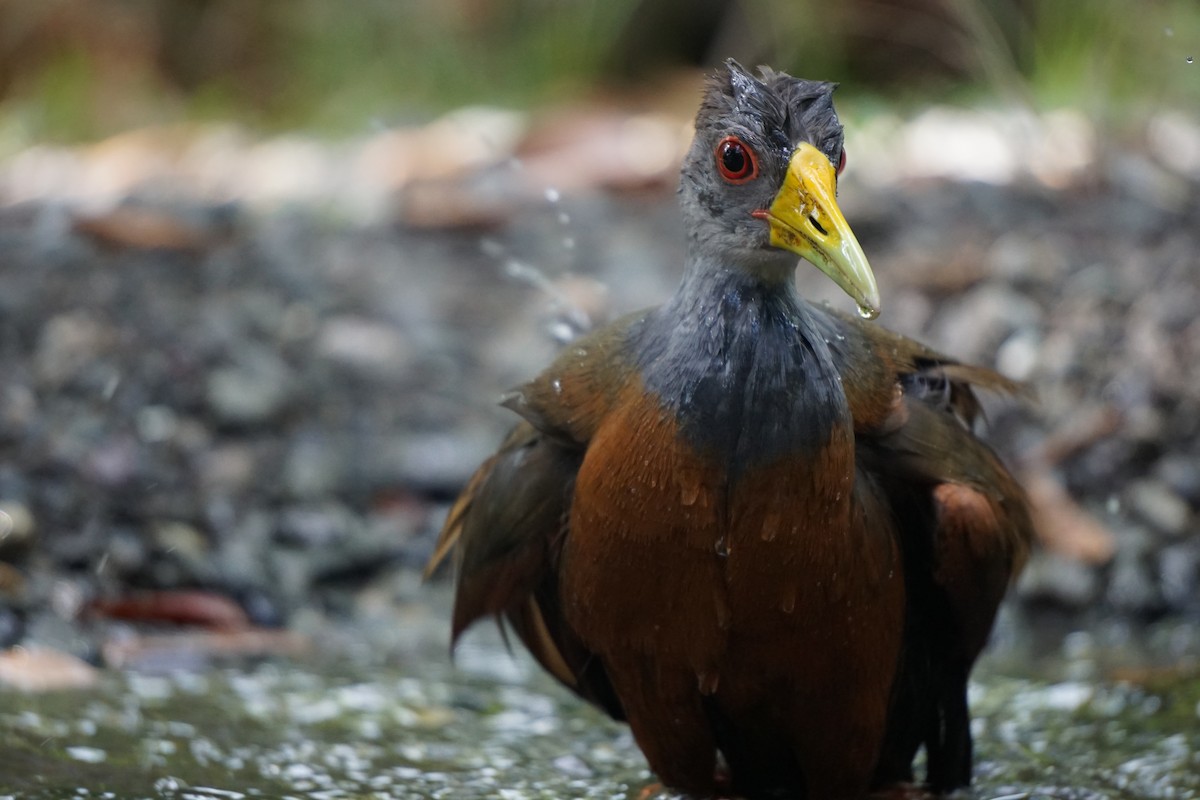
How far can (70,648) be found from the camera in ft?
14.4

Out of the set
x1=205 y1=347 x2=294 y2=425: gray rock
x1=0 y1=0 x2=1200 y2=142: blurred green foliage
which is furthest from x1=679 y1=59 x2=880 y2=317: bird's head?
x1=0 y1=0 x2=1200 y2=142: blurred green foliage

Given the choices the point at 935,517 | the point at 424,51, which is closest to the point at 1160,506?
the point at 935,517

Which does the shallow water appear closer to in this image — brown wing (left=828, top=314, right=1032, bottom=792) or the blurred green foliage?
brown wing (left=828, top=314, right=1032, bottom=792)

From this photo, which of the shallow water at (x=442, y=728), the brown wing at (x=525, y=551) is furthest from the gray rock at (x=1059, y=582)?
the brown wing at (x=525, y=551)

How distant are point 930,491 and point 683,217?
0.77m

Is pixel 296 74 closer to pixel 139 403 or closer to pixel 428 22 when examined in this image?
pixel 428 22

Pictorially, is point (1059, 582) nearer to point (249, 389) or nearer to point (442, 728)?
point (442, 728)

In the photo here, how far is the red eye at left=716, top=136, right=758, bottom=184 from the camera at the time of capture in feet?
9.77

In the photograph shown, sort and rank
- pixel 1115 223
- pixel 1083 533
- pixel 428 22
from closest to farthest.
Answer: pixel 1083 533, pixel 1115 223, pixel 428 22

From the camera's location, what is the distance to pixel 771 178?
295 cm

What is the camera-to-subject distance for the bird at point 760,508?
2.91 m

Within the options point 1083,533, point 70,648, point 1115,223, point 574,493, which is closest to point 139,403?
point 70,648

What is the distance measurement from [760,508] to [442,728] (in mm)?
1455

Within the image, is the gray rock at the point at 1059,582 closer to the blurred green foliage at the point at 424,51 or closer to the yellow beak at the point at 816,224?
the yellow beak at the point at 816,224
